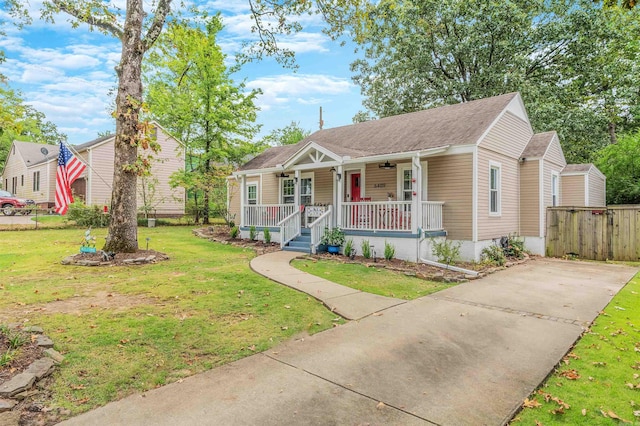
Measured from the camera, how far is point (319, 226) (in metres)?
11.6

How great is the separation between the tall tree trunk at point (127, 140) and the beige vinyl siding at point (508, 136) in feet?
32.4

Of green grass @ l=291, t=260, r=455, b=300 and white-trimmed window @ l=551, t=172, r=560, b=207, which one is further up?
white-trimmed window @ l=551, t=172, r=560, b=207

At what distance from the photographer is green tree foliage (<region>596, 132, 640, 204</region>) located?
16531mm

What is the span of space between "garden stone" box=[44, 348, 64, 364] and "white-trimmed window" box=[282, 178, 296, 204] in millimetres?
12007

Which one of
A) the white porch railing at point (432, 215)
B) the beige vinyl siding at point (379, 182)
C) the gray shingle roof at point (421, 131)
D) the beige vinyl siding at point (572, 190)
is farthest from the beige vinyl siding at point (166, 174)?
the beige vinyl siding at point (572, 190)

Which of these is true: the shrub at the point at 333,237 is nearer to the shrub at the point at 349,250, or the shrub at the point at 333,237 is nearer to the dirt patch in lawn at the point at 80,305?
the shrub at the point at 349,250

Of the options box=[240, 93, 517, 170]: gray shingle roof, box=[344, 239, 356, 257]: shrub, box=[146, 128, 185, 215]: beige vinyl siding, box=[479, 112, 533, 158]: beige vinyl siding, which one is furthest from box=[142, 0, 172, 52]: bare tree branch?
box=[146, 128, 185, 215]: beige vinyl siding

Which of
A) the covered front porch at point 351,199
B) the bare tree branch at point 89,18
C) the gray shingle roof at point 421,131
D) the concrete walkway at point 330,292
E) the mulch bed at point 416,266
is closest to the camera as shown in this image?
the concrete walkway at point 330,292

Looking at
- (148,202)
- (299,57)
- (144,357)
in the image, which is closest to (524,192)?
(299,57)

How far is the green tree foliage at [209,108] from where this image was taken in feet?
65.6

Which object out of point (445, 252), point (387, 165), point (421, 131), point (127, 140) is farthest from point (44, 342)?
point (421, 131)

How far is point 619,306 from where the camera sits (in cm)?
608

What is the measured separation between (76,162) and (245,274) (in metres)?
5.91

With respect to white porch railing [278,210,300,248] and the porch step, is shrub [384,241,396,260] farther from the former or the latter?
white porch railing [278,210,300,248]
